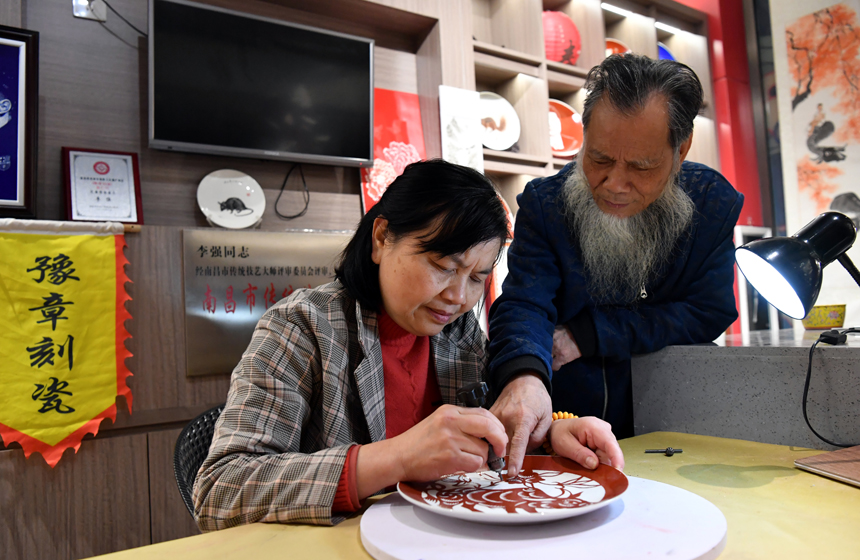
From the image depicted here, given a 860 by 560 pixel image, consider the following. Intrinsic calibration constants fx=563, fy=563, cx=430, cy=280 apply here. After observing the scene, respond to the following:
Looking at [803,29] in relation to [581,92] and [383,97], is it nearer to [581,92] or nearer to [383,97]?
[581,92]

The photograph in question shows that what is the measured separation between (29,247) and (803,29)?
4.94 m

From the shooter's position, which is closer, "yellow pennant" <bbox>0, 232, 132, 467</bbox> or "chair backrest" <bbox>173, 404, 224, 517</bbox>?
"chair backrest" <bbox>173, 404, 224, 517</bbox>

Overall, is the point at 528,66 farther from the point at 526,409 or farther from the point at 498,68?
the point at 526,409

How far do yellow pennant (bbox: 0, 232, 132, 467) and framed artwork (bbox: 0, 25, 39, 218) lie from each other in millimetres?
186

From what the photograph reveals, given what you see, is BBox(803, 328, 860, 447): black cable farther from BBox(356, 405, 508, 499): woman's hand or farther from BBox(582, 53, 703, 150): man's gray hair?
BBox(356, 405, 508, 499): woman's hand

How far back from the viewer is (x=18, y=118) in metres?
2.05

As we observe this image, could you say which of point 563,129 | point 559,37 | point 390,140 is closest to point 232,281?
point 390,140

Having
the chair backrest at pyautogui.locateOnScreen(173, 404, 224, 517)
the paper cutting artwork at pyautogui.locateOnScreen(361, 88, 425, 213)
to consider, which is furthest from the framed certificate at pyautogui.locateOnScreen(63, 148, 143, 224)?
the chair backrest at pyautogui.locateOnScreen(173, 404, 224, 517)

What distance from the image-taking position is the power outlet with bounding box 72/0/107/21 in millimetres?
2295

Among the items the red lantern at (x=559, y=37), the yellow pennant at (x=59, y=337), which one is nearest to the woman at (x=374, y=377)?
the yellow pennant at (x=59, y=337)

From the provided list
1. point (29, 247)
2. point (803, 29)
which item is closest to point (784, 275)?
point (29, 247)

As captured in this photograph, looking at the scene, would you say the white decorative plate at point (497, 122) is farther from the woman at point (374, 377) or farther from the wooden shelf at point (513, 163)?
the woman at point (374, 377)

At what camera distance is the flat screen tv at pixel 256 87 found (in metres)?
2.33

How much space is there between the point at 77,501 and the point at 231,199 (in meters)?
1.30
